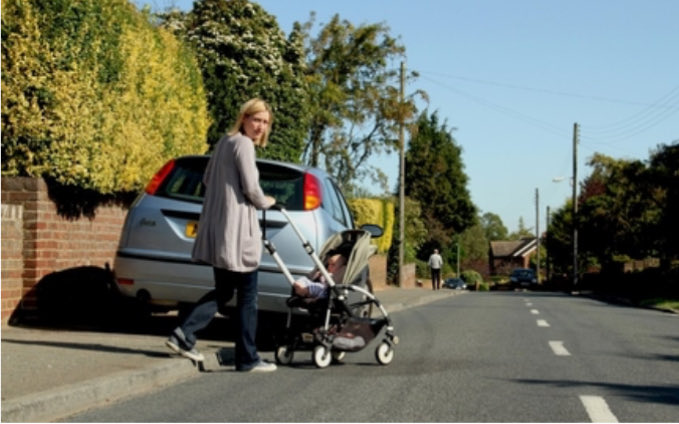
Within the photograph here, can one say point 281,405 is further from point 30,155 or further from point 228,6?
point 228,6

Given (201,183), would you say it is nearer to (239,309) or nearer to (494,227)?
(239,309)

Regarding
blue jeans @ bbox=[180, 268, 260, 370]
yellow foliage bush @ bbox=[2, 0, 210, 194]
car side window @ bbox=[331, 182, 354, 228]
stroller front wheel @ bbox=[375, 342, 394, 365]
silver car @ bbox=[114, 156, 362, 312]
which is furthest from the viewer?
car side window @ bbox=[331, 182, 354, 228]

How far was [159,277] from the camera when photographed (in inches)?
409

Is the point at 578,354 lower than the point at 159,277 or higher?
lower

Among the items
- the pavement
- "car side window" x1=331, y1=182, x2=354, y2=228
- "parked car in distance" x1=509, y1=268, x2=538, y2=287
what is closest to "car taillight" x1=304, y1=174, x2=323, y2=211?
"car side window" x1=331, y1=182, x2=354, y2=228

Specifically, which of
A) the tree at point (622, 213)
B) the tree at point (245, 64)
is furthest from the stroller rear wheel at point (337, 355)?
the tree at point (622, 213)

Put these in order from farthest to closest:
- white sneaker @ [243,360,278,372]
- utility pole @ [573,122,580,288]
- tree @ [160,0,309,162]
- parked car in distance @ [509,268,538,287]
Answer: parked car in distance @ [509,268,538,287] → utility pole @ [573,122,580,288] → tree @ [160,0,309,162] → white sneaker @ [243,360,278,372]

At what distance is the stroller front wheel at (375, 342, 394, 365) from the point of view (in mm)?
9367

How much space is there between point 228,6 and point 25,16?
16.3 metres

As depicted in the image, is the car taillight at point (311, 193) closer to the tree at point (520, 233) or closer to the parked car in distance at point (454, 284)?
the parked car in distance at point (454, 284)

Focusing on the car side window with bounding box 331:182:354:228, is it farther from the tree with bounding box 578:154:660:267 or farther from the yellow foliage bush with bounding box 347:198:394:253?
the tree with bounding box 578:154:660:267

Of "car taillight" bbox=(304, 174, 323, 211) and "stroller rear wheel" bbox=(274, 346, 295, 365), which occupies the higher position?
"car taillight" bbox=(304, 174, 323, 211)

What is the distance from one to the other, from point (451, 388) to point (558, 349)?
3.61m

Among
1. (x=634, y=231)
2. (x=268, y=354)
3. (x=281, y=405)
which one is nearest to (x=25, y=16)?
(x=268, y=354)
